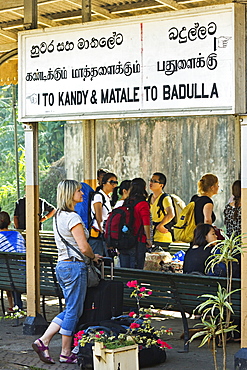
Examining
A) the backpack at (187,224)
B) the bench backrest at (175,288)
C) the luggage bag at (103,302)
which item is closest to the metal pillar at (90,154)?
the backpack at (187,224)

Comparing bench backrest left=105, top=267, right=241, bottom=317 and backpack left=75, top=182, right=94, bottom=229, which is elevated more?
backpack left=75, top=182, right=94, bottom=229

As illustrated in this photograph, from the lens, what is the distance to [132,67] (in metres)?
6.59

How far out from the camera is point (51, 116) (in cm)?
720

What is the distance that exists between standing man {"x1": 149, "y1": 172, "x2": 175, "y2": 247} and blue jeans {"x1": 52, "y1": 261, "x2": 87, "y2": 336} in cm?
322

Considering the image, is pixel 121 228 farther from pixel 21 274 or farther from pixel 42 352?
pixel 42 352

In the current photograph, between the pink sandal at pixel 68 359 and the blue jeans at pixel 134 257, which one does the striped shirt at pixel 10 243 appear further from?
the pink sandal at pixel 68 359

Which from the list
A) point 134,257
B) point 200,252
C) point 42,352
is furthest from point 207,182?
point 42,352

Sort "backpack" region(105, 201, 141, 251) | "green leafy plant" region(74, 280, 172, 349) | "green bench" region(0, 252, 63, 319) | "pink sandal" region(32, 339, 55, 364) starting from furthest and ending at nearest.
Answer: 1. "backpack" region(105, 201, 141, 251)
2. "green bench" region(0, 252, 63, 319)
3. "pink sandal" region(32, 339, 55, 364)
4. "green leafy plant" region(74, 280, 172, 349)

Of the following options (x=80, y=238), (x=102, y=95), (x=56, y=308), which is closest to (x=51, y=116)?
(x=102, y=95)

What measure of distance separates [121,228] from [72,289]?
5.96ft

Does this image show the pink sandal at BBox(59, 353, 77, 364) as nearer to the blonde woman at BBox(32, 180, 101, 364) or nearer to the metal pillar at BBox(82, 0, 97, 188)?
the blonde woman at BBox(32, 180, 101, 364)

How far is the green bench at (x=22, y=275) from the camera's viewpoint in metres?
7.90

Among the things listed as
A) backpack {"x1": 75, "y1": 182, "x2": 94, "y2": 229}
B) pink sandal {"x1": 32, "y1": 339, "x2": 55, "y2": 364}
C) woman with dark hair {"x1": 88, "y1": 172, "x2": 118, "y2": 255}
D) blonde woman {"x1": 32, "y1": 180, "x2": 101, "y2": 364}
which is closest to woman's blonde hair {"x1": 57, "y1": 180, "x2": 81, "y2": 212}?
blonde woman {"x1": 32, "y1": 180, "x2": 101, "y2": 364}

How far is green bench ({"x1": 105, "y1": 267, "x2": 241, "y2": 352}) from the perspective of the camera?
641 centimetres
